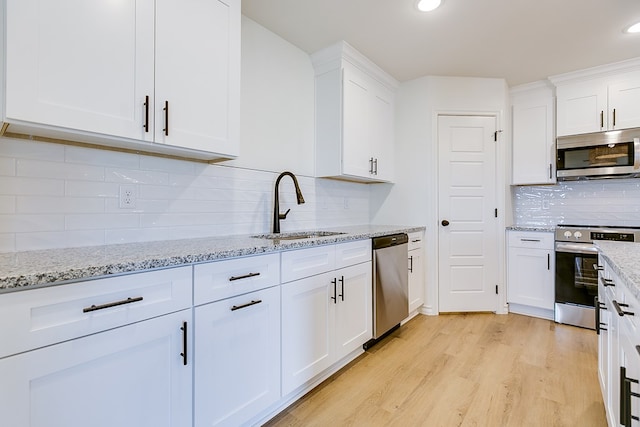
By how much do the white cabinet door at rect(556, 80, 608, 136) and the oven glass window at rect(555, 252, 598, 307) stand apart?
1.25 m

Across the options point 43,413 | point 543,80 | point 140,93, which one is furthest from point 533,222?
point 43,413

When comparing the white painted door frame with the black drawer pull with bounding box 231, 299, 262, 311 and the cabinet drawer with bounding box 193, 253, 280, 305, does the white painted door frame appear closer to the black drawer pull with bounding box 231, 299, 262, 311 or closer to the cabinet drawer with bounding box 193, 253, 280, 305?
the cabinet drawer with bounding box 193, 253, 280, 305

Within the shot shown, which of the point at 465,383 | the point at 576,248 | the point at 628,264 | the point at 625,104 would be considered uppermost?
the point at 625,104

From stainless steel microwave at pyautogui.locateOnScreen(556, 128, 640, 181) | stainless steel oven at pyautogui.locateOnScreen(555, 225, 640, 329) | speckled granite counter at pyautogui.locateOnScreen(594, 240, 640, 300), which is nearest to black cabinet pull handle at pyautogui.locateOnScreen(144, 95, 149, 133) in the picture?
speckled granite counter at pyautogui.locateOnScreen(594, 240, 640, 300)

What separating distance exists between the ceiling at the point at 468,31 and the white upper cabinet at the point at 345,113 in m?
0.11

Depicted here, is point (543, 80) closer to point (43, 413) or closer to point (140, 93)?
point (140, 93)

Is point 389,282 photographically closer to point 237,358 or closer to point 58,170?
point 237,358

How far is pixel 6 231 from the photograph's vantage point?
1.25 meters

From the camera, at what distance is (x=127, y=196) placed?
5.14ft

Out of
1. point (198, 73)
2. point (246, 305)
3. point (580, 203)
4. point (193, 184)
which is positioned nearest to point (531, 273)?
point (580, 203)

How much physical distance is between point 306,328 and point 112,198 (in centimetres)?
120

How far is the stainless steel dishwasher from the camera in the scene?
7.70ft

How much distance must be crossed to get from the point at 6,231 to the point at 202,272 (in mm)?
808

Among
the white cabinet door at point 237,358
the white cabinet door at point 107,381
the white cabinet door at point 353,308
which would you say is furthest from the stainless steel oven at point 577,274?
the white cabinet door at point 107,381
